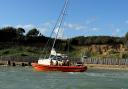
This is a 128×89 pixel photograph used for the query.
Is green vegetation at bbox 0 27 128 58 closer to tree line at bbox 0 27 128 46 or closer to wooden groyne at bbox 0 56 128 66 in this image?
tree line at bbox 0 27 128 46

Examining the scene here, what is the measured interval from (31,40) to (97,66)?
2201 inches

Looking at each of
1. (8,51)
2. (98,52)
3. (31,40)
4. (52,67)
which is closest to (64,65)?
(52,67)

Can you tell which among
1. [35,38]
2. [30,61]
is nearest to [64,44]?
[35,38]

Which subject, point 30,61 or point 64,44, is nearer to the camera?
point 30,61

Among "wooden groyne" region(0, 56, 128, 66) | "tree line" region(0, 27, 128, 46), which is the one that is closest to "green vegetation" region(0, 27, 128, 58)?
"tree line" region(0, 27, 128, 46)

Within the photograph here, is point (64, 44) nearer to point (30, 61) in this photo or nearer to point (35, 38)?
point (35, 38)

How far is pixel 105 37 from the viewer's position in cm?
16388

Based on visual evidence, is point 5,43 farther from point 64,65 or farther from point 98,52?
point 64,65

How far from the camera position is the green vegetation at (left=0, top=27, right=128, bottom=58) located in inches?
5733

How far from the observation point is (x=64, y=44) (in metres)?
154

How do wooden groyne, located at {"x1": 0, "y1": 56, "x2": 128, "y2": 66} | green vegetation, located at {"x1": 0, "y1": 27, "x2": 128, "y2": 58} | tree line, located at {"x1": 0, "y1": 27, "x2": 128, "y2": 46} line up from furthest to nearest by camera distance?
tree line, located at {"x1": 0, "y1": 27, "x2": 128, "y2": 46} < green vegetation, located at {"x1": 0, "y1": 27, "x2": 128, "y2": 58} < wooden groyne, located at {"x1": 0, "y1": 56, "x2": 128, "y2": 66}

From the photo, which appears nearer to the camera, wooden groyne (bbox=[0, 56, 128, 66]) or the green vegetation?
wooden groyne (bbox=[0, 56, 128, 66])

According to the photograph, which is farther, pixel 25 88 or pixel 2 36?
pixel 2 36

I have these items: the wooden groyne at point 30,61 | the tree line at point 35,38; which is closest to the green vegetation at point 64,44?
the tree line at point 35,38
